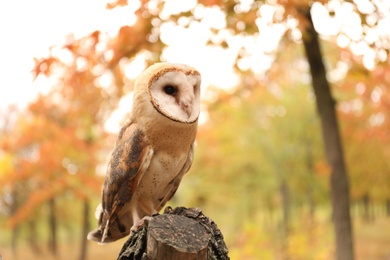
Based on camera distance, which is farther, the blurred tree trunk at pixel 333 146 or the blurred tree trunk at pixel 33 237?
the blurred tree trunk at pixel 33 237

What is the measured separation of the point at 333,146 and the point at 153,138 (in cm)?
292

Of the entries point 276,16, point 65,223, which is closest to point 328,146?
point 276,16

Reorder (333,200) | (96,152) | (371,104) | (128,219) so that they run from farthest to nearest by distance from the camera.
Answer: (371,104), (96,152), (333,200), (128,219)

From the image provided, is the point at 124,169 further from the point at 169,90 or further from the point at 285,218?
the point at 285,218

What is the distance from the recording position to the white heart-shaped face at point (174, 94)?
1.95 m

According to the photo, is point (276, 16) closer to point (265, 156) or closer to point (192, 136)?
point (192, 136)

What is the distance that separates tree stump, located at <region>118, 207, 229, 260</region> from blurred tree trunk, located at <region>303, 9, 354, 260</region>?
2877 millimetres

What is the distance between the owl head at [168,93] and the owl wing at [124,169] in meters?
0.12

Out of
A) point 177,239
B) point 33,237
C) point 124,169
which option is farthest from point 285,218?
point 177,239

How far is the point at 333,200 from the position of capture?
4.52 m

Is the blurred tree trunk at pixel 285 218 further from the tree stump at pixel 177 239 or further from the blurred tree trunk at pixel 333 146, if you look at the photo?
the tree stump at pixel 177 239

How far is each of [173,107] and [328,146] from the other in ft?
9.57

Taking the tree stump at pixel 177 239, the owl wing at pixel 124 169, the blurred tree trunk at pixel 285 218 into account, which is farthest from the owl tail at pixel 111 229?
the blurred tree trunk at pixel 285 218

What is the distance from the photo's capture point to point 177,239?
5.55ft
